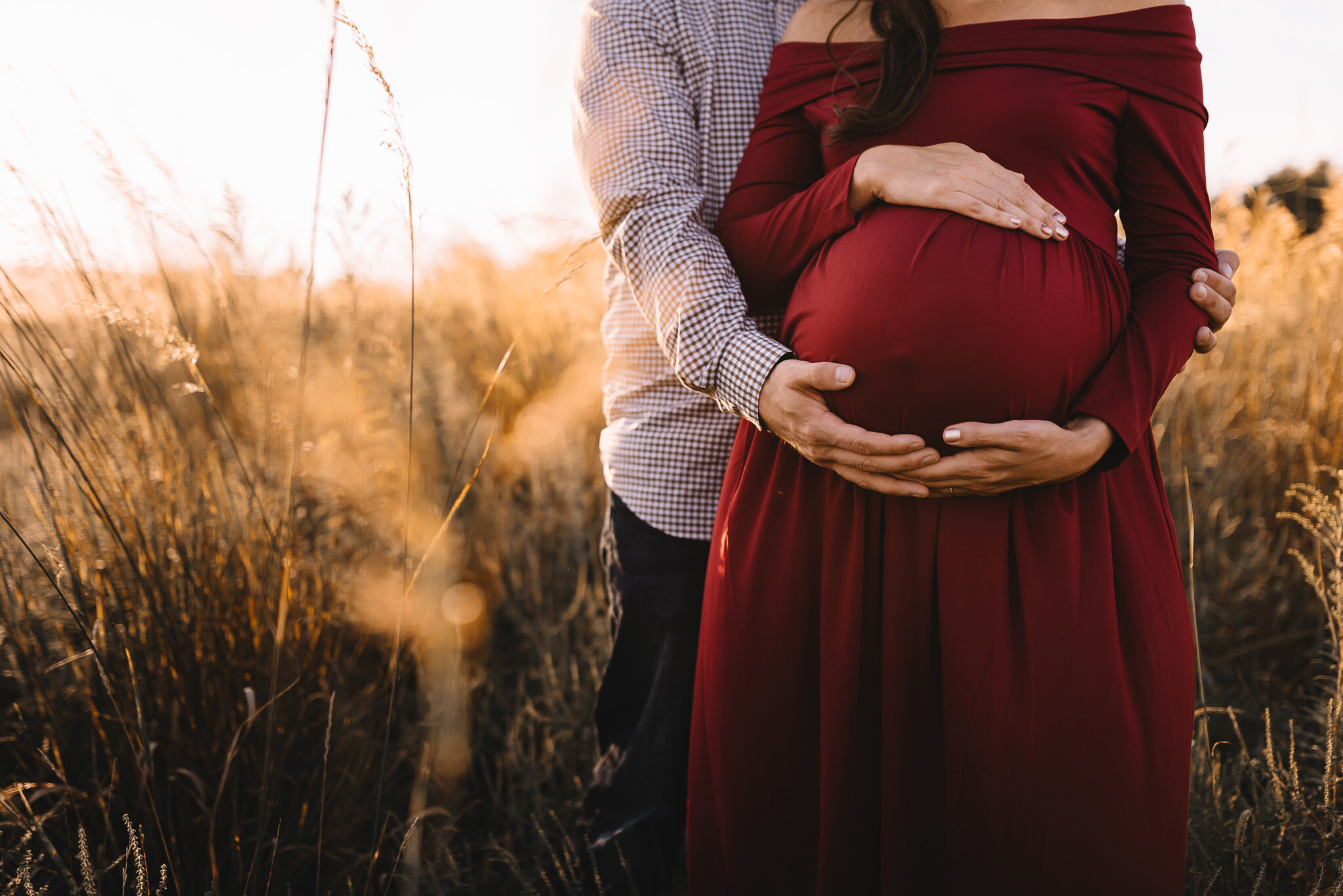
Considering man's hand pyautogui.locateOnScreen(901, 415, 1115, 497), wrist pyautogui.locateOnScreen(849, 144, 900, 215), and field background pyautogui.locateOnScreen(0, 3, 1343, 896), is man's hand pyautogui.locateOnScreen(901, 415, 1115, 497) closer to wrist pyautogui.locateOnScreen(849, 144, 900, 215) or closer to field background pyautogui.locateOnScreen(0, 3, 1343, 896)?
wrist pyautogui.locateOnScreen(849, 144, 900, 215)

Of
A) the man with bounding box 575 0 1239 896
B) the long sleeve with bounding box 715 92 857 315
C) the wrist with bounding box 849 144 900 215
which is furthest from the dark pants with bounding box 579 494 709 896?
the wrist with bounding box 849 144 900 215

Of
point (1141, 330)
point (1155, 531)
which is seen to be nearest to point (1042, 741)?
point (1155, 531)

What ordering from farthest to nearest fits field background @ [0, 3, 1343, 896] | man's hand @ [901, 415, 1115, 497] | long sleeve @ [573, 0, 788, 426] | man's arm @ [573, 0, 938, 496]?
field background @ [0, 3, 1343, 896] < long sleeve @ [573, 0, 788, 426] < man's arm @ [573, 0, 938, 496] < man's hand @ [901, 415, 1115, 497]

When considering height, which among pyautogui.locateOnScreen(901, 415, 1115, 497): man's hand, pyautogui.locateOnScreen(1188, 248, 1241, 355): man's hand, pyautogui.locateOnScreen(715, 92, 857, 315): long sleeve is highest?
pyautogui.locateOnScreen(715, 92, 857, 315): long sleeve

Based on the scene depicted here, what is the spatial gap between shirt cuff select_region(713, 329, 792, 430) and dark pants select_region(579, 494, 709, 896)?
0.47 m

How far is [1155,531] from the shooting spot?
1182 mm

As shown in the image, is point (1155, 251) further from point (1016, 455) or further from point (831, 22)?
point (831, 22)

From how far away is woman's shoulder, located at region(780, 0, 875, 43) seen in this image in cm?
136

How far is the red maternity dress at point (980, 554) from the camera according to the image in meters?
1.07

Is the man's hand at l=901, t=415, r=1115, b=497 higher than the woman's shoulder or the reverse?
the reverse

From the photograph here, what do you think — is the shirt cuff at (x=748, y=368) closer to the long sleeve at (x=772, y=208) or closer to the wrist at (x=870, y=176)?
the long sleeve at (x=772, y=208)

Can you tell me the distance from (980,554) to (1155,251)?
66 centimetres

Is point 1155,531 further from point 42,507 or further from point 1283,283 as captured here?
point 1283,283

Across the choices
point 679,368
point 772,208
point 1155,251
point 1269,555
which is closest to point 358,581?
point 679,368
